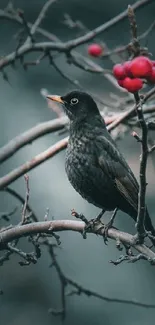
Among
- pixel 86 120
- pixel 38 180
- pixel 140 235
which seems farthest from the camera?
pixel 38 180

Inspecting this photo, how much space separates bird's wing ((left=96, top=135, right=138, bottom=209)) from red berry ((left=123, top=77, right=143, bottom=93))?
1.39 m

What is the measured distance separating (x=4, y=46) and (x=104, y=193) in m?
3.81

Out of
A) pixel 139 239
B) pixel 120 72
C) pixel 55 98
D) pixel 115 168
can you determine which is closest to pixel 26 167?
pixel 55 98

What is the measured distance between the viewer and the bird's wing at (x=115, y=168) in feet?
12.8

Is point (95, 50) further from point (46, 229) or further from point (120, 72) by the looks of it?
point (120, 72)

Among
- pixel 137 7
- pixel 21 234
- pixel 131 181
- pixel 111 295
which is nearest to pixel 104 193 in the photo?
pixel 131 181

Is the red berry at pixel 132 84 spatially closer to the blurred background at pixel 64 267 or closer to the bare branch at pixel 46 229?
the bare branch at pixel 46 229

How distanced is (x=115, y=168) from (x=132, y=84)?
5.17 ft

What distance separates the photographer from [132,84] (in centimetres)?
243

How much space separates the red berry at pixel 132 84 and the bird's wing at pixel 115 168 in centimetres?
139

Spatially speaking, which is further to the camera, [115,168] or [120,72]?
[115,168]

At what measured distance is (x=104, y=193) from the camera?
3975 mm

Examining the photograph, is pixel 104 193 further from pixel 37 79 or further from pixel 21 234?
pixel 37 79

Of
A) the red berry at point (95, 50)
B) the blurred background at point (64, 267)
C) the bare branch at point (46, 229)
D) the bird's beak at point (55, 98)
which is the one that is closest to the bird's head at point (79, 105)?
the bird's beak at point (55, 98)
